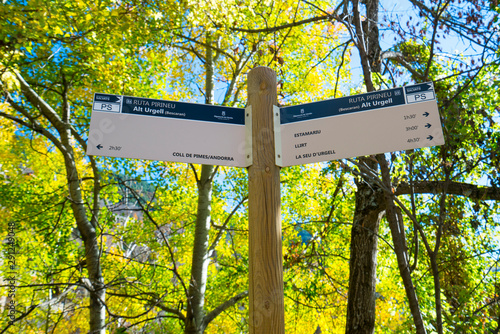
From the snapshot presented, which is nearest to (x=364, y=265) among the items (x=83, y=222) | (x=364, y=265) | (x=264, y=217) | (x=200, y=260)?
(x=364, y=265)

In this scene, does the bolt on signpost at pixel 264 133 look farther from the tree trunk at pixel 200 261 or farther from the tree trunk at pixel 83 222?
the tree trunk at pixel 200 261

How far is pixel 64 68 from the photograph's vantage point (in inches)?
239

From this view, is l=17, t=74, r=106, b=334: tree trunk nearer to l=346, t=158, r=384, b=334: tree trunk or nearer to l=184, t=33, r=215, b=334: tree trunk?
l=184, t=33, r=215, b=334: tree trunk

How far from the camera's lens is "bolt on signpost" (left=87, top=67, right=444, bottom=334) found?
1912mm

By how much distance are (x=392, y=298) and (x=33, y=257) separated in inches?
404

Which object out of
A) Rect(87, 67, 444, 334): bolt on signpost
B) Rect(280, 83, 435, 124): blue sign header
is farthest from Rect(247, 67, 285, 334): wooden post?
Rect(280, 83, 435, 124): blue sign header

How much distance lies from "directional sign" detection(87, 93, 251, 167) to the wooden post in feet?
0.32

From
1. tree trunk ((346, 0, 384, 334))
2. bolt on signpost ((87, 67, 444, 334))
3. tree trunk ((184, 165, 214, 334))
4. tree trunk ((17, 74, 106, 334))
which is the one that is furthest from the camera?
tree trunk ((184, 165, 214, 334))

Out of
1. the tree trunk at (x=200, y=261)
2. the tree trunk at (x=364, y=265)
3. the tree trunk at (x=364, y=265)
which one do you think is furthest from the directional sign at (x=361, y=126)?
the tree trunk at (x=200, y=261)

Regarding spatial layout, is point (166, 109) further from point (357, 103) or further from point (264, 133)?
point (357, 103)

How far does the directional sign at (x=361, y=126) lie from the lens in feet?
6.31

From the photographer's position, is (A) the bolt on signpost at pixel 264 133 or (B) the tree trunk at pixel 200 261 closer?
(A) the bolt on signpost at pixel 264 133

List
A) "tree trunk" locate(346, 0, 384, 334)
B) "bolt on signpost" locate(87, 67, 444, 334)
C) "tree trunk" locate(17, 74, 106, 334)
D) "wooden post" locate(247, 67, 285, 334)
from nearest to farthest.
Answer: "wooden post" locate(247, 67, 285, 334), "bolt on signpost" locate(87, 67, 444, 334), "tree trunk" locate(17, 74, 106, 334), "tree trunk" locate(346, 0, 384, 334)

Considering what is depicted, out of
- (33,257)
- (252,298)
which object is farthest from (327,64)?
(33,257)
